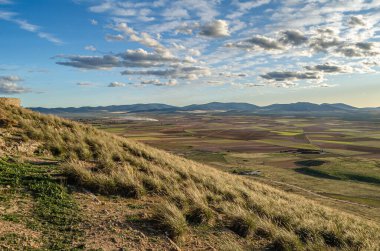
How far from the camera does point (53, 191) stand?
1045 cm

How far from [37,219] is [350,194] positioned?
56839mm

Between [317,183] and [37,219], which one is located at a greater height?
[37,219]

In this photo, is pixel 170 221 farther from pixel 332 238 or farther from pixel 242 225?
pixel 332 238

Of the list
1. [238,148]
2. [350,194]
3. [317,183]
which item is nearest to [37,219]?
[350,194]

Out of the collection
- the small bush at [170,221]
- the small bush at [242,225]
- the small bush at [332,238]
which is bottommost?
the small bush at [332,238]

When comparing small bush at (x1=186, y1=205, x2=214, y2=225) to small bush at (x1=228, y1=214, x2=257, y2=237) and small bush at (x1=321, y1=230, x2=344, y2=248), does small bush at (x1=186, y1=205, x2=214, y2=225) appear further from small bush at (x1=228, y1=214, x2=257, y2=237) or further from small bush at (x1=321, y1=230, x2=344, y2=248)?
small bush at (x1=321, y1=230, x2=344, y2=248)

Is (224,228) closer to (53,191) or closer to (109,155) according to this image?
(53,191)

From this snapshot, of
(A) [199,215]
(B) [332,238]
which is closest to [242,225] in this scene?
(A) [199,215]

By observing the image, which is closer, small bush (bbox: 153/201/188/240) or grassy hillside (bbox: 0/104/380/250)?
small bush (bbox: 153/201/188/240)

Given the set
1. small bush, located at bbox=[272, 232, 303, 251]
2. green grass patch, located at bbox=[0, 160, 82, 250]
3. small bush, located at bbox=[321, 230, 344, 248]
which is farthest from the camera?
small bush, located at bbox=[321, 230, 344, 248]

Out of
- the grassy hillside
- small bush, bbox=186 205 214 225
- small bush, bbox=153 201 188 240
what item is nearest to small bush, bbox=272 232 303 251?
the grassy hillside

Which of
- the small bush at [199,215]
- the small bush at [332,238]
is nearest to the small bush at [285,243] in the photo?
the small bush at [199,215]

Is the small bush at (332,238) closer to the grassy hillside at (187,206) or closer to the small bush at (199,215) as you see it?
the grassy hillside at (187,206)

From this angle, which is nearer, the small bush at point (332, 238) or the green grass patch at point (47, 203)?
the green grass patch at point (47, 203)
